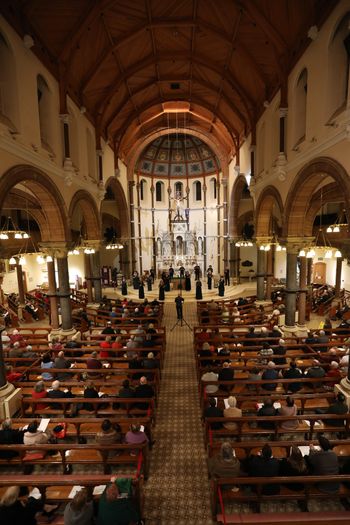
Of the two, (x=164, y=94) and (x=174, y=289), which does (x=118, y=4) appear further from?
(x=174, y=289)

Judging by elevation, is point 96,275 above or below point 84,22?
below

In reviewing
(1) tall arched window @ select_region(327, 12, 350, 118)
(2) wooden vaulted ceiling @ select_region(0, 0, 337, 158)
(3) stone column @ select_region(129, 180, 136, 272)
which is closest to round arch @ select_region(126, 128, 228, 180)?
(3) stone column @ select_region(129, 180, 136, 272)

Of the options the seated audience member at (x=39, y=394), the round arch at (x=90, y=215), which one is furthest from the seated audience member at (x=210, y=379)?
the round arch at (x=90, y=215)

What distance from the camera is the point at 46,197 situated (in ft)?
36.5

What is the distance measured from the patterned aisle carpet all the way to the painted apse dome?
69.6ft

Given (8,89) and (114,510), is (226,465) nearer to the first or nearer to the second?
(114,510)

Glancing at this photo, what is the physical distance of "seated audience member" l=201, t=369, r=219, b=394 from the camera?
7254 millimetres

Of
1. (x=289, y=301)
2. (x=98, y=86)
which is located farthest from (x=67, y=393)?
(x=98, y=86)

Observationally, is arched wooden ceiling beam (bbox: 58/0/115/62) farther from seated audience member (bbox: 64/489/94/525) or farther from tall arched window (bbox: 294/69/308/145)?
seated audience member (bbox: 64/489/94/525)

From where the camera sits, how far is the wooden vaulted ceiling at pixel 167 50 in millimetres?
9602

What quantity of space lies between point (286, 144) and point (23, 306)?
15.2m

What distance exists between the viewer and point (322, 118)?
8516 mm

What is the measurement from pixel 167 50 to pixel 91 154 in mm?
6038

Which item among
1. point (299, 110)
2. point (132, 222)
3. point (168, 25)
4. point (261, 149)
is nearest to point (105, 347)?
point (299, 110)
